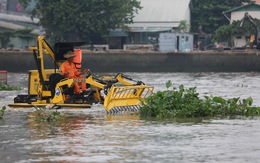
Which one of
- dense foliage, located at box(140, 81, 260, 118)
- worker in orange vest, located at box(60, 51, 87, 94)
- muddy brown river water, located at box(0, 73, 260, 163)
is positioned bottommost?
muddy brown river water, located at box(0, 73, 260, 163)

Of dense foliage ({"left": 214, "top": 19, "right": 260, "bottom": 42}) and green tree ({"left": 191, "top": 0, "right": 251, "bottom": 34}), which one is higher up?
green tree ({"left": 191, "top": 0, "right": 251, "bottom": 34})

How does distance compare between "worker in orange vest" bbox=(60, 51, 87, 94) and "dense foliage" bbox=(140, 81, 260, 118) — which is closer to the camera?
"dense foliage" bbox=(140, 81, 260, 118)

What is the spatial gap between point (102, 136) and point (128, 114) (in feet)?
17.7

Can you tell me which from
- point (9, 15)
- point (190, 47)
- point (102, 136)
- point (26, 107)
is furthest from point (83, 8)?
point (102, 136)

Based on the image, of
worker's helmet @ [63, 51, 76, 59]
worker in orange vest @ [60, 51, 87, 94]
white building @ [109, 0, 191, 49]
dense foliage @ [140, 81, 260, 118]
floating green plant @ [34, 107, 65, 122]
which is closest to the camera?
floating green plant @ [34, 107, 65, 122]

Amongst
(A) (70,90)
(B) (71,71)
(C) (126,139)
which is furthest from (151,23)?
(C) (126,139)

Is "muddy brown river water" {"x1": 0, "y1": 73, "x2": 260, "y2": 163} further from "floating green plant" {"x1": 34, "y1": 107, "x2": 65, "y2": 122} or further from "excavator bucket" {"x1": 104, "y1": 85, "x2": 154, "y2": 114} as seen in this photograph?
"excavator bucket" {"x1": 104, "y1": 85, "x2": 154, "y2": 114}

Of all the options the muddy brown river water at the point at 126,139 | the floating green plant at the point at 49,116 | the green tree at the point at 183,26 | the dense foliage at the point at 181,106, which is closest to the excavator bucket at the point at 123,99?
the muddy brown river water at the point at 126,139

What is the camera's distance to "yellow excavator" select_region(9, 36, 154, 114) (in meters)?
26.4

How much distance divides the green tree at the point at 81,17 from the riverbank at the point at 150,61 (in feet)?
24.6

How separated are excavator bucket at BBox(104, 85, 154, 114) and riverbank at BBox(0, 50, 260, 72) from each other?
40.6 metres

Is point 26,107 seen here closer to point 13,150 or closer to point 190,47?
point 13,150

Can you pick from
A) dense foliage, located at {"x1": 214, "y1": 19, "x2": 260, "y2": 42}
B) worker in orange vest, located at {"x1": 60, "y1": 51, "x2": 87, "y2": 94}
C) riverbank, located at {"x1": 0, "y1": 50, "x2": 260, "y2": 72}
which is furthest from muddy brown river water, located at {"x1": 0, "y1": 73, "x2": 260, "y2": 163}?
dense foliage, located at {"x1": 214, "y1": 19, "x2": 260, "y2": 42}

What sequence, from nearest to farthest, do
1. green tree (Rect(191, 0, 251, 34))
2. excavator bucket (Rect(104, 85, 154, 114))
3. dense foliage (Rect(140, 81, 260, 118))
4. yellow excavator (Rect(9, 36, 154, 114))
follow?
dense foliage (Rect(140, 81, 260, 118)) → excavator bucket (Rect(104, 85, 154, 114)) → yellow excavator (Rect(9, 36, 154, 114)) → green tree (Rect(191, 0, 251, 34))
